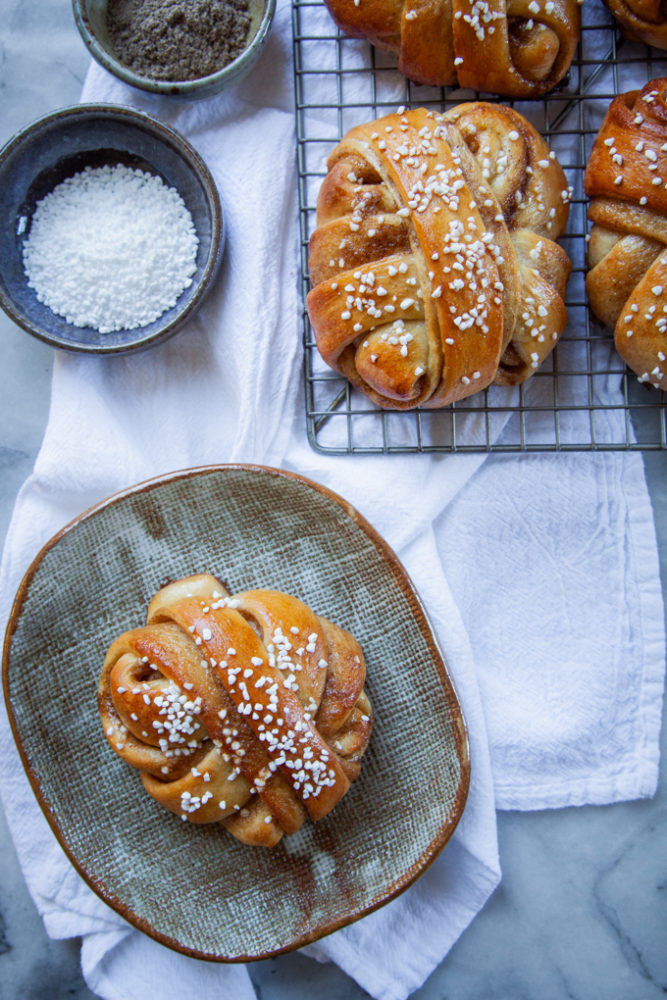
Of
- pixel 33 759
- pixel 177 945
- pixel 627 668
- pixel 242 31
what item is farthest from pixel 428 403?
pixel 177 945

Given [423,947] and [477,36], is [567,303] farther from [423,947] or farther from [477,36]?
[423,947]

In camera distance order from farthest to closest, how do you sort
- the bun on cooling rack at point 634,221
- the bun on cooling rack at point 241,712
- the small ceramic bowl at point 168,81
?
the small ceramic bowl at point 168,81 → the bun on cooling rack at point 634,221 → the bun on cooling rack at point 241,712

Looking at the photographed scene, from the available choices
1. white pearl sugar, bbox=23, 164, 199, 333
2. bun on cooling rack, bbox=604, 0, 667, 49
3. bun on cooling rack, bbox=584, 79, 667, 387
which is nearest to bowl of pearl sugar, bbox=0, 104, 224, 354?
white pearl sugar, bbox=23, 164, 199, 333

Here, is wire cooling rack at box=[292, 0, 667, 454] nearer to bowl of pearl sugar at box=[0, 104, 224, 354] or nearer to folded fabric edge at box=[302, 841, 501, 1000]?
bowl of pearl sugar at box=[0, 104, 224, 354]

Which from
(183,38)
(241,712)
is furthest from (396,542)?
(183,38)

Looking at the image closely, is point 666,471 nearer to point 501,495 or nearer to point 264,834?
point 501,495

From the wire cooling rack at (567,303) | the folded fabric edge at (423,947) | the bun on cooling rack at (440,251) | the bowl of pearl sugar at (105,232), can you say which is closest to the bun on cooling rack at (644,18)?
the wire cooling rack at (567,303)

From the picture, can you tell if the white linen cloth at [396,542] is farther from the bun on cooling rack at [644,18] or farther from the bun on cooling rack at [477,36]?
the bun on cooling rack at [644,18]
